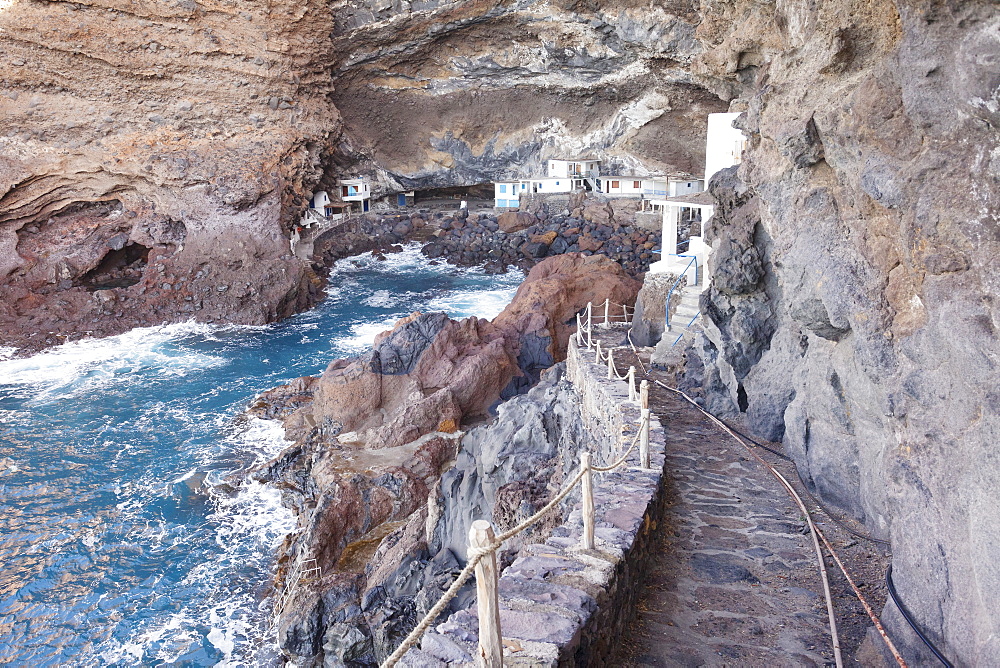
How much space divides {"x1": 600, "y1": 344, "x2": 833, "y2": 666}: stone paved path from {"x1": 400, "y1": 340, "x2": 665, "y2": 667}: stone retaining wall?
0.86 feet

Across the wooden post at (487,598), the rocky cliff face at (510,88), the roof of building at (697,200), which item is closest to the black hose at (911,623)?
the wooden post at (487,598)

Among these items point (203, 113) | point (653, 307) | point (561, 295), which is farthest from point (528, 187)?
point (653, 307)

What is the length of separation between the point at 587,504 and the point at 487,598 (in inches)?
84.7

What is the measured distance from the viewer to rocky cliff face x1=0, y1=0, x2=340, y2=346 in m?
30.7

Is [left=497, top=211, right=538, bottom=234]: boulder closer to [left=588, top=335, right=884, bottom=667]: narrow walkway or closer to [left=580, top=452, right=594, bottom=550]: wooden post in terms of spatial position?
[left=588, top=335, right=884, bottom=667]: narrow walkway

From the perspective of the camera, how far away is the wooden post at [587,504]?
18.5ft

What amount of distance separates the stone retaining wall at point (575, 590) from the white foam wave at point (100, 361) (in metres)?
22.3

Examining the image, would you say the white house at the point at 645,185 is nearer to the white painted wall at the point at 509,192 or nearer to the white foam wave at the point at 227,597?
the white painted wall at the point at 509,192

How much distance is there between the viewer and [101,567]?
14.4 meters

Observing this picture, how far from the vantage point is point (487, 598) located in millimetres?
3717

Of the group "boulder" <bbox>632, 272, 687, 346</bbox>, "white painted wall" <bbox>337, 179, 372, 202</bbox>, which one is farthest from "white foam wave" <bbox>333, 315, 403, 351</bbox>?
"white painted wall" <bbox>337, 179, 372, 202</bbox>

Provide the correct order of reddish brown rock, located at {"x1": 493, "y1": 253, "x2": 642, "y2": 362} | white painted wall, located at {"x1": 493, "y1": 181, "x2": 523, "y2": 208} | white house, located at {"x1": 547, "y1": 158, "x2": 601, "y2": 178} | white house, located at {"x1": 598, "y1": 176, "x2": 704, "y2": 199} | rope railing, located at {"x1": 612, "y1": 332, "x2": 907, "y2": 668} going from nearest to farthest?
1. rope railing, located at {"x1": 612, "y1": 332, "x2": 907, "y2": 668}
2. reddish brown rock, located at {"x1": 493, "y1": 253, "x2": 642, "y2": 362}
3. white house, located at {"x1": 598, "y1": 176, "x2": 704, "y2": 199}
4. white house, located at {"x1": 547, "y1": 158, "x2": 601, "y2": 178}
5. white painted wall, located at {"x1": 493, "y1": 181, "x2": 523, "y2": 208}

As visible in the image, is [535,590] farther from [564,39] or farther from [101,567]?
[564,39]

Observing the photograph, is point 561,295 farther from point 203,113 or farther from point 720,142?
point 203,113
